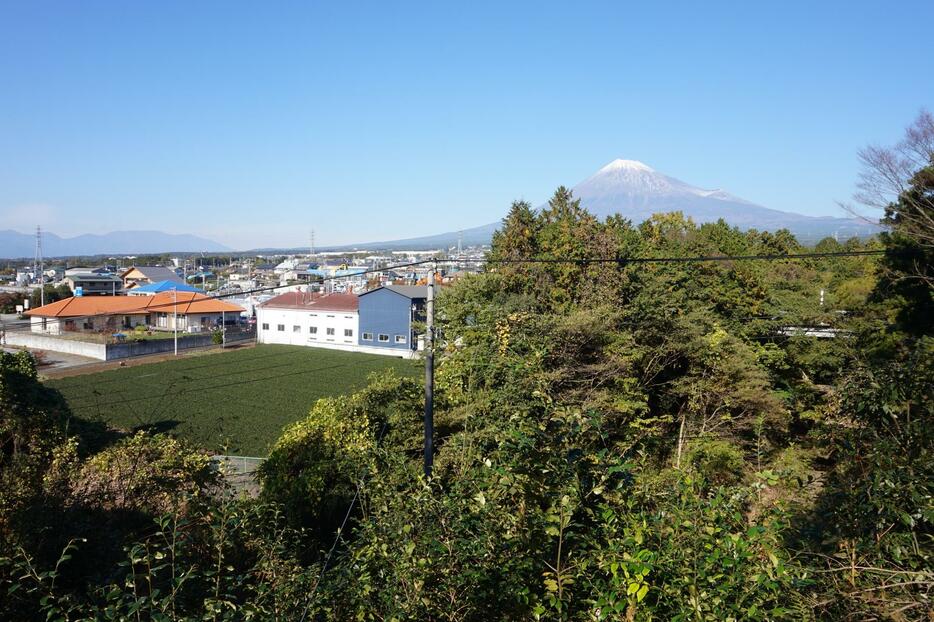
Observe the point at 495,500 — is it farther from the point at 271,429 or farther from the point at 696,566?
the point at 271,429

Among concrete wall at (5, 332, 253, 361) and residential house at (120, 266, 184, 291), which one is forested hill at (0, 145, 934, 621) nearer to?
concrete wall at (5, 332, 253, 361)

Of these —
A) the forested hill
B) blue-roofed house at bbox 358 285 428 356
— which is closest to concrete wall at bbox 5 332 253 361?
blue-roofed house at bbox 358 285 428 356

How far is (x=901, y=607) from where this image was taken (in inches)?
85.3

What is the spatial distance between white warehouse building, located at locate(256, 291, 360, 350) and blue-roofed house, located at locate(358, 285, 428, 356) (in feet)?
2.38

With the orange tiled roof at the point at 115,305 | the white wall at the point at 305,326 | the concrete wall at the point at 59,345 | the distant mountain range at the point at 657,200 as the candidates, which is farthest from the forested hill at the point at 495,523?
the distant mountain range at the point at 657,200

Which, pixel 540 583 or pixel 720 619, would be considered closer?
pixel 720 619

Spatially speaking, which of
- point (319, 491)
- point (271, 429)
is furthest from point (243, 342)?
point (319, 491)

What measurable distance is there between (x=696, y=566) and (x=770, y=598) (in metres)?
0.27

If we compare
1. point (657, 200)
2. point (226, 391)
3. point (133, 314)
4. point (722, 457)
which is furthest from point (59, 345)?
point (657, 200)

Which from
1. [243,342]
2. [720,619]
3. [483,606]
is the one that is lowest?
[243,342]

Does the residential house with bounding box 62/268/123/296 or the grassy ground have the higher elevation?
the residential house with bounding box 62/268/123/296

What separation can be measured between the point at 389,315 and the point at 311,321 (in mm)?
5347

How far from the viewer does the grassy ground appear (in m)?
15.6

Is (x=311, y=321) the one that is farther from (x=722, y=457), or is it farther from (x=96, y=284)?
(x=722, y=457)
